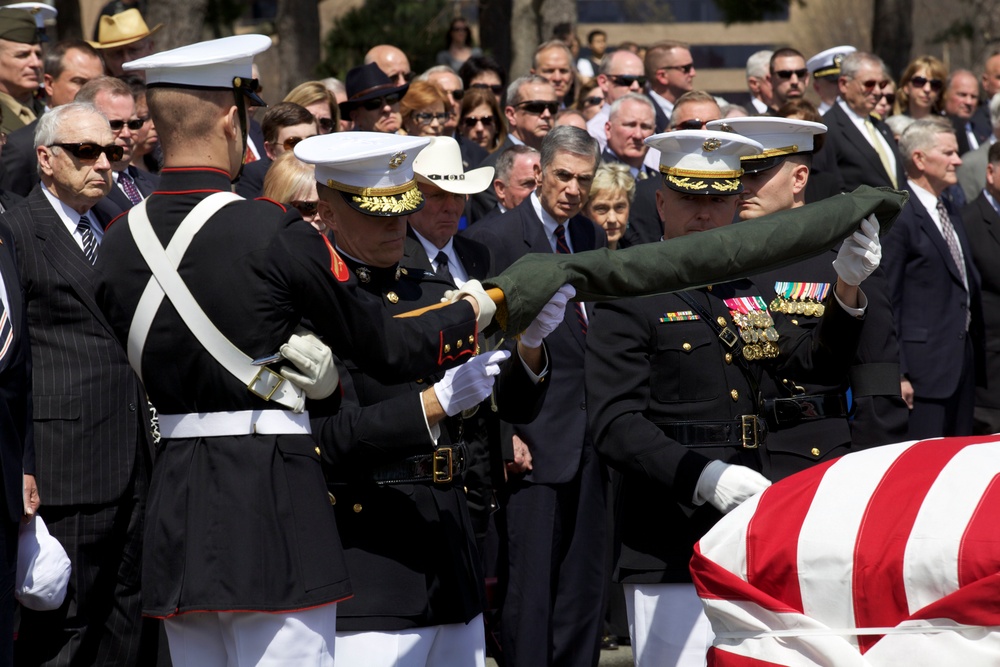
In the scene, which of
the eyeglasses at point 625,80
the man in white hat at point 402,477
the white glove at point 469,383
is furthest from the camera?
the eyeglasses at point 625,80

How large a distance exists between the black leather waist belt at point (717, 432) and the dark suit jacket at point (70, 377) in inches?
89.5

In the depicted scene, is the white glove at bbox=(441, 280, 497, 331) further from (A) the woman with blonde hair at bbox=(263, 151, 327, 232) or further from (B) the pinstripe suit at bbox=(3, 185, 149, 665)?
(B) the pinstripe suit at bbox=(3, 185, 149, 665)

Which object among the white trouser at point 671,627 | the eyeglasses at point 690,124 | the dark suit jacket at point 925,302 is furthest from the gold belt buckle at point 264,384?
the dark suit jacket at point 925,302

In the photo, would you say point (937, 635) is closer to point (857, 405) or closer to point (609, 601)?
point (857, 405)

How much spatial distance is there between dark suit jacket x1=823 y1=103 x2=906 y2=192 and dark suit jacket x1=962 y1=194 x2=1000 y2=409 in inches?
25.1

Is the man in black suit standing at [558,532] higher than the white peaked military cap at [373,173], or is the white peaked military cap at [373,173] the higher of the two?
the white peaked military cap at [373,173]

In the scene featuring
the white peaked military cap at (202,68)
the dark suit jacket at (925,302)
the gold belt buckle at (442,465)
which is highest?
the white peaked military cap at (202,68)

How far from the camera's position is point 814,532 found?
10.4 feet

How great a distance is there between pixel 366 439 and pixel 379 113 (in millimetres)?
4975

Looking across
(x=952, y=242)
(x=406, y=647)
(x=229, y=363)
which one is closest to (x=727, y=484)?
(x=406, y=647)

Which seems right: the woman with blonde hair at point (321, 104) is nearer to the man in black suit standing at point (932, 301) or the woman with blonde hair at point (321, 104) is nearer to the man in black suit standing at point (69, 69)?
the man in black suit standing at point (69, 69)

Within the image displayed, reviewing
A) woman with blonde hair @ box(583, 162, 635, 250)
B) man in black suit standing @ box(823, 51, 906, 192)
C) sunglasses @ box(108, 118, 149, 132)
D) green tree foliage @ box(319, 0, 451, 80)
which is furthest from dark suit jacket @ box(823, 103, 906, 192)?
green tree foliage @ box(319, 0, 451, 80)

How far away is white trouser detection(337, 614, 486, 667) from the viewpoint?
3.84 meters

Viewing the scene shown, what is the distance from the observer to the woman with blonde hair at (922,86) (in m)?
11.7
